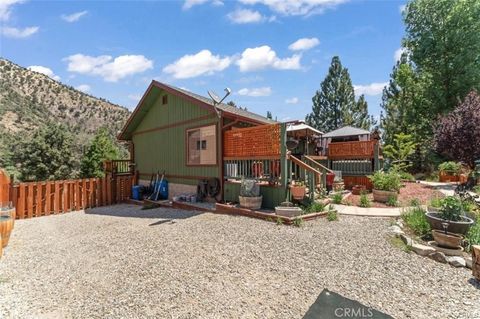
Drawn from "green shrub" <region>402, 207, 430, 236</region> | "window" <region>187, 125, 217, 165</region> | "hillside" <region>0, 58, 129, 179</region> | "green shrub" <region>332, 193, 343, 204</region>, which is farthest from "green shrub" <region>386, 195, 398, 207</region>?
"hillside" <region>0, 58, 129, 179</region>

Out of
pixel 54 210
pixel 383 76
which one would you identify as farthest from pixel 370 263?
pixel 383 76

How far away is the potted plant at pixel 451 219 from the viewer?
14.7ft

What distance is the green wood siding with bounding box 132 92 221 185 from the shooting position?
9.60 meters

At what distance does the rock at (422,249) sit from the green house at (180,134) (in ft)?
16.0

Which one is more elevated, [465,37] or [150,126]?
[465,37]

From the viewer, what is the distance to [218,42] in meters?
12.5

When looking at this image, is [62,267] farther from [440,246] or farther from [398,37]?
[398,37]

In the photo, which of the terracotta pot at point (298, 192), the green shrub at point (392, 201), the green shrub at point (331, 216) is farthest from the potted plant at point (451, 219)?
the green shrub at point (392, 201)

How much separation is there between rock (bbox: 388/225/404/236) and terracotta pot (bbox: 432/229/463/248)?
67 cm

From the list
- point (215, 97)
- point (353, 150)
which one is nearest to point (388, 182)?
point (353, 150)

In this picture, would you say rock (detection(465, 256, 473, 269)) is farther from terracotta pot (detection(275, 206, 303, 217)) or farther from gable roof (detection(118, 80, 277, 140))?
gable roof (detection(118, 80, 277, 140))

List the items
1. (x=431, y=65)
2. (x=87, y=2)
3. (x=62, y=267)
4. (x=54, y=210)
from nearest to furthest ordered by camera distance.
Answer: (x=62, y=267) → (x=87, y=2) → (x=54, y=210) → (x=431, y=65)

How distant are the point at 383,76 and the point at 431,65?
7.25m

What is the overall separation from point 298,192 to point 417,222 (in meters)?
2.62
